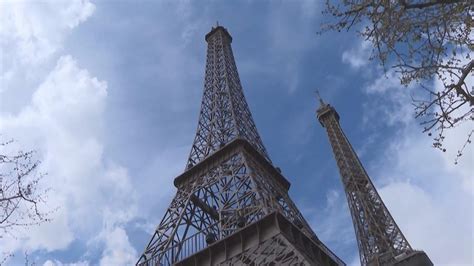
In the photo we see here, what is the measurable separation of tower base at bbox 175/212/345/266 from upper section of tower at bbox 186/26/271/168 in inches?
399

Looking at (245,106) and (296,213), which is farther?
(245,106)

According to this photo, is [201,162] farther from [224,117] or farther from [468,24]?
[468,24]

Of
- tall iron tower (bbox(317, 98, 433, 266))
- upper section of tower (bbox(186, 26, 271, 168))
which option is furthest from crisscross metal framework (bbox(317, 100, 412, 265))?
upper section of tower (bbox(186, 26, 271, 168))

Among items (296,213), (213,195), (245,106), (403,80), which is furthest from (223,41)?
(403,80)

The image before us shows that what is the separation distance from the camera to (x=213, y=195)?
97.0 ft

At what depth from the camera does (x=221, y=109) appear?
39.0 metres

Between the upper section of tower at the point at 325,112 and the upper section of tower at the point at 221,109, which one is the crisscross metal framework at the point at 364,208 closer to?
the upper section of tower at the point at 325,112

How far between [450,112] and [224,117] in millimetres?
29793

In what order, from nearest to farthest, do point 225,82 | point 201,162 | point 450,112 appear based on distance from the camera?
point 450,112
point 201,162
point 225,82

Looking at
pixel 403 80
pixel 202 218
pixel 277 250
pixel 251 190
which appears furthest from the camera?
pixel 202 218

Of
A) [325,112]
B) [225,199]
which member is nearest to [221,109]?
[225,199]

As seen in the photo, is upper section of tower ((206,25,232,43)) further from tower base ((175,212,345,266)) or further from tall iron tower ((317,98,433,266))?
tower base ((175,212,345,266))

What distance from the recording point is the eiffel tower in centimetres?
2125

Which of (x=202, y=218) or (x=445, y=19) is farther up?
(x=202, y=218)
